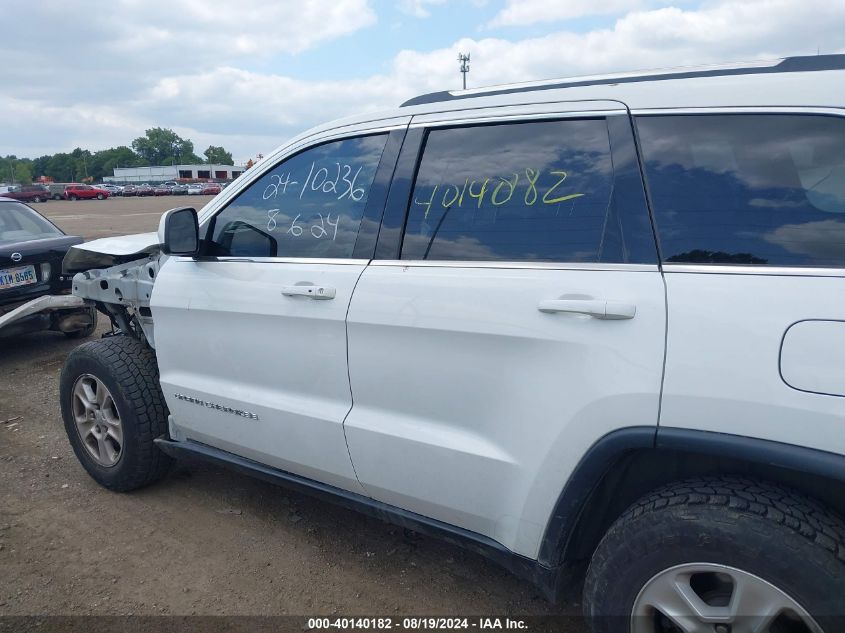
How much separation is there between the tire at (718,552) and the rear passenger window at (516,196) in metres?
0.73

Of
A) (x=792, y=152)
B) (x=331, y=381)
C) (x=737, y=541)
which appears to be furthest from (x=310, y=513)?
(x=792, y=152)

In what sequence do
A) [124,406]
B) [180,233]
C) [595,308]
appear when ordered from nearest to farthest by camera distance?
[595,308], [180,233], [124,406]

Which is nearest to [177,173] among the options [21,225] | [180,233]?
[21,225]

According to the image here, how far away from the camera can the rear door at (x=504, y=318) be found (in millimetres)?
1937

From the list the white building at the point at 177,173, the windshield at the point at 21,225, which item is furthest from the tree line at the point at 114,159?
the windshield at the point at 21,225

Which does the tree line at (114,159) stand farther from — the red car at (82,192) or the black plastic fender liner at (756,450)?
the black plastic fender liner at (756,450)

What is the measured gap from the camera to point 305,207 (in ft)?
9.31

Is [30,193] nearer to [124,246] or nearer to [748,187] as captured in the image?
[124,246]

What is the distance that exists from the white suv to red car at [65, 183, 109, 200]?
186 ft

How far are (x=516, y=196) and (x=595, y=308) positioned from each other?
557mm

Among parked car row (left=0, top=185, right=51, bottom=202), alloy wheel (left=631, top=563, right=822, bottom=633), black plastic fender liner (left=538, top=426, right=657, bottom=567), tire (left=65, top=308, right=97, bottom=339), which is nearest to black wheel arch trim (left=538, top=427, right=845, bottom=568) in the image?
black plastic fender liner (left=538, top=426, right=657, bottom=567)

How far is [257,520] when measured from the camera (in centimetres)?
337

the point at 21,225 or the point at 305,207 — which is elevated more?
the point at 305,207

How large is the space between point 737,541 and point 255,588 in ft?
6.40
